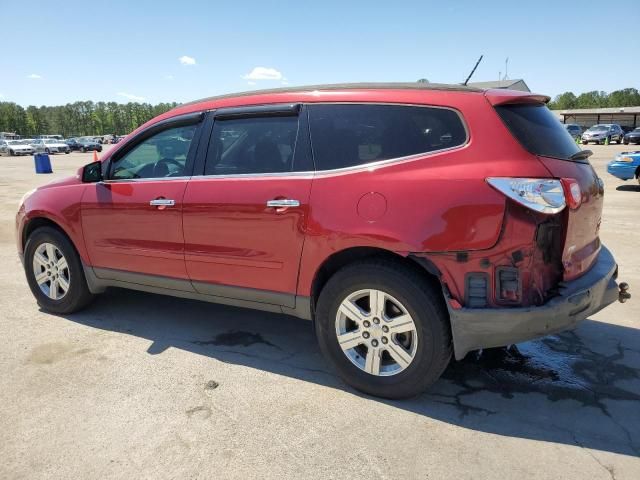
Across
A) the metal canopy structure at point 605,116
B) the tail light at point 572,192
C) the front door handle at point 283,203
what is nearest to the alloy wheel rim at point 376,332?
the front door handle at point 283,203

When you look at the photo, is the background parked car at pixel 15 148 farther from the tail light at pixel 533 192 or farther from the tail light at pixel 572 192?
the tail light at pixel 572 192

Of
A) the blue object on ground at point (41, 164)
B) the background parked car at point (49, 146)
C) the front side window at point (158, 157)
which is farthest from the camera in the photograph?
the background parked car at point (49, 146)

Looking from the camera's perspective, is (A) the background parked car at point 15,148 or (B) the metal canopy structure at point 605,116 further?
(B) the metal canopy structure at point 605,116

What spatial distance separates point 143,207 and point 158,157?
1.48 ft

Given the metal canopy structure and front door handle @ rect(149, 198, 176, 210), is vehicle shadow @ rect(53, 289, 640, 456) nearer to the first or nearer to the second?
front door handle @ rect(149, 198, 176, 210)

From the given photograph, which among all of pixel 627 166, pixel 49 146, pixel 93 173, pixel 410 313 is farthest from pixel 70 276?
pixel 49 146

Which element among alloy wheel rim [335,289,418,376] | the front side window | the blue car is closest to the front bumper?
alloy wheel rim [335,289,418,376]

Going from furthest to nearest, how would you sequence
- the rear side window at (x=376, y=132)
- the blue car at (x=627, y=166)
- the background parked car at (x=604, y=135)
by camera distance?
1. the background parked car at (x=604, y=135)
2. the blue car at (x=627, y=166)
3. the rear side window at (x=376, y=132)

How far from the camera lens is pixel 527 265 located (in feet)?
8.62

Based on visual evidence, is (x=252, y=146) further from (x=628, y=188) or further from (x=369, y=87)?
(x=628, y=188)

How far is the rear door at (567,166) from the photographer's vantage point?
2.73 m

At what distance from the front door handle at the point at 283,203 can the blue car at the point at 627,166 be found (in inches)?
481

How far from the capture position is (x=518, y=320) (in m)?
2.62

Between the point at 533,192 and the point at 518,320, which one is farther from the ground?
the point at 533,192
